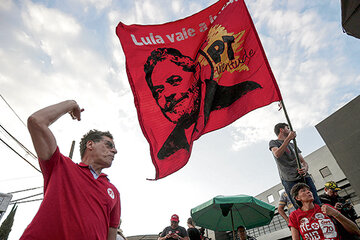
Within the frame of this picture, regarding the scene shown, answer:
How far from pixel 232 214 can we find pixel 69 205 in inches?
308

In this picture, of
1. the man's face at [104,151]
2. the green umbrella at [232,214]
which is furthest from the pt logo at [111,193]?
the green umbrella at [232,214]

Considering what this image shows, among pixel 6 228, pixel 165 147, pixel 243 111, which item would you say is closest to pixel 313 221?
pixel 243 111

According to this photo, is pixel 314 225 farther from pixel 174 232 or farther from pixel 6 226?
pixel 6 226

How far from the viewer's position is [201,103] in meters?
4.02

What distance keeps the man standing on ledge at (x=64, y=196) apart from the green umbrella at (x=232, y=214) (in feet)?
20.1

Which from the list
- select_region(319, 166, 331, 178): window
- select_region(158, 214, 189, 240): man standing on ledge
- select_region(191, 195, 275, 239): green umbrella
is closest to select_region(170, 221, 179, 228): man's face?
select_region(158, 214, 189, 240): man standing on ledge

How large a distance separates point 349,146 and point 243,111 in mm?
3525

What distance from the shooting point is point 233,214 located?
26.6ft

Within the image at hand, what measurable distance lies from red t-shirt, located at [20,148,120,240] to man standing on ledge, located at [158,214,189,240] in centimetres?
501

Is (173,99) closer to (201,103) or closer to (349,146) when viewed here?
(201,103)

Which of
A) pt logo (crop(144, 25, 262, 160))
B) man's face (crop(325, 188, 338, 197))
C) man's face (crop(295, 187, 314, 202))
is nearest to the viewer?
man's face (crop(295, 187, 314, 202))

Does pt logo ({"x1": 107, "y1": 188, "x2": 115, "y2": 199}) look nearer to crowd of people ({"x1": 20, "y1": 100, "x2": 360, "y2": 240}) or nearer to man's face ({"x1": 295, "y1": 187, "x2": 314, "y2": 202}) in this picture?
crowd of people ({"x1": 20, "y1": 100, "x2": 360, "y2": 240})

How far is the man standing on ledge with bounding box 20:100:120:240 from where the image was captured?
1187mm

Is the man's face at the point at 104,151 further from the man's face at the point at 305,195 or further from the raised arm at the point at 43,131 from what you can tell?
the man's face at the point at 305,195
